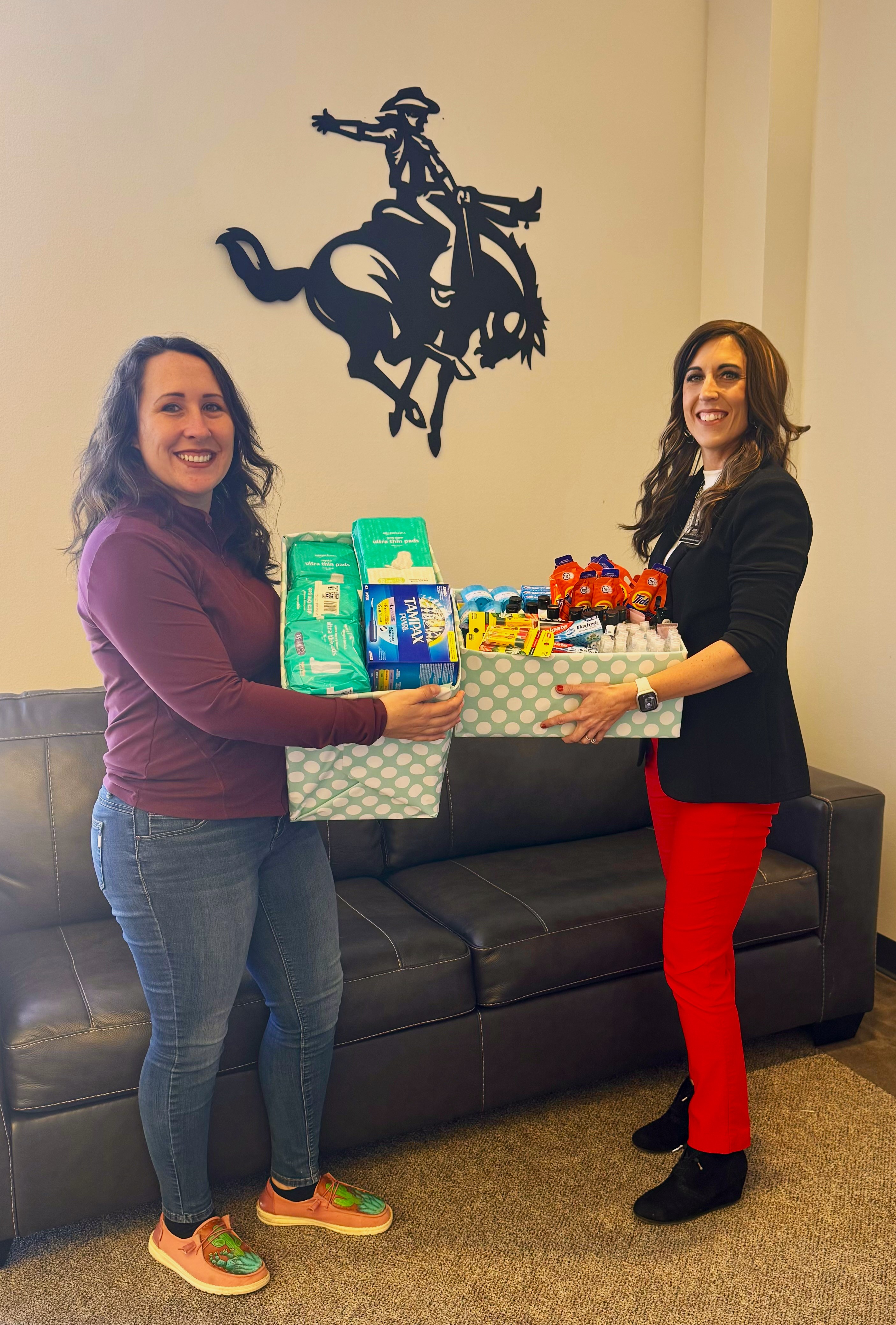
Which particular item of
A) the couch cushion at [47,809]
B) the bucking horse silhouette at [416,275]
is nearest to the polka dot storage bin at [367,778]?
the couch cushion at [47,809]

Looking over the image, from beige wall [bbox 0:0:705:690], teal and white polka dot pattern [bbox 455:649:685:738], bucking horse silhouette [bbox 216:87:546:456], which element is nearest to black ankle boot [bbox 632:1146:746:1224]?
teal and white polka dot pattern [bbox 455:649:685:738]

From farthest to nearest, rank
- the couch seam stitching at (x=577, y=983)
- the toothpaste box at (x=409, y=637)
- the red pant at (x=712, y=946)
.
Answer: the couch seam stitching at (x=577, y=983) < the red pant at (x=712, y=946) < the toothpaste box at (x=409, y=637)

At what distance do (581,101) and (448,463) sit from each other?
1185mm

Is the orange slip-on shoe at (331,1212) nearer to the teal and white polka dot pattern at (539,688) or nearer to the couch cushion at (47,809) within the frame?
the couch cushion at (47,809)

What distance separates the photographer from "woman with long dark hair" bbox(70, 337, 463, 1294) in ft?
4.36

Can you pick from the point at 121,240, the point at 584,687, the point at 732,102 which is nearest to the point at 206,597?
the point at 584,687

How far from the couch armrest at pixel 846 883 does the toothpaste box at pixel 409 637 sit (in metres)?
1.23

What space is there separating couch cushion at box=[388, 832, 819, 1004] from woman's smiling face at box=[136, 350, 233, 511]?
1.10 metres

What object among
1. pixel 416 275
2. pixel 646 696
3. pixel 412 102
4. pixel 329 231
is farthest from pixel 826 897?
pixel 412 102

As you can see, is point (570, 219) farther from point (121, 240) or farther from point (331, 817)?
point (331, 817)

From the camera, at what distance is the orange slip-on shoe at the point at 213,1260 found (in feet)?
5.04

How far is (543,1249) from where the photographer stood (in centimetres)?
163

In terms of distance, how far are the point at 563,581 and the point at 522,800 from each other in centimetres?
91

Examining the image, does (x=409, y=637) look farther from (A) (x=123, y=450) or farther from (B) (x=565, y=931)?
(B) (x=565, y=931)
